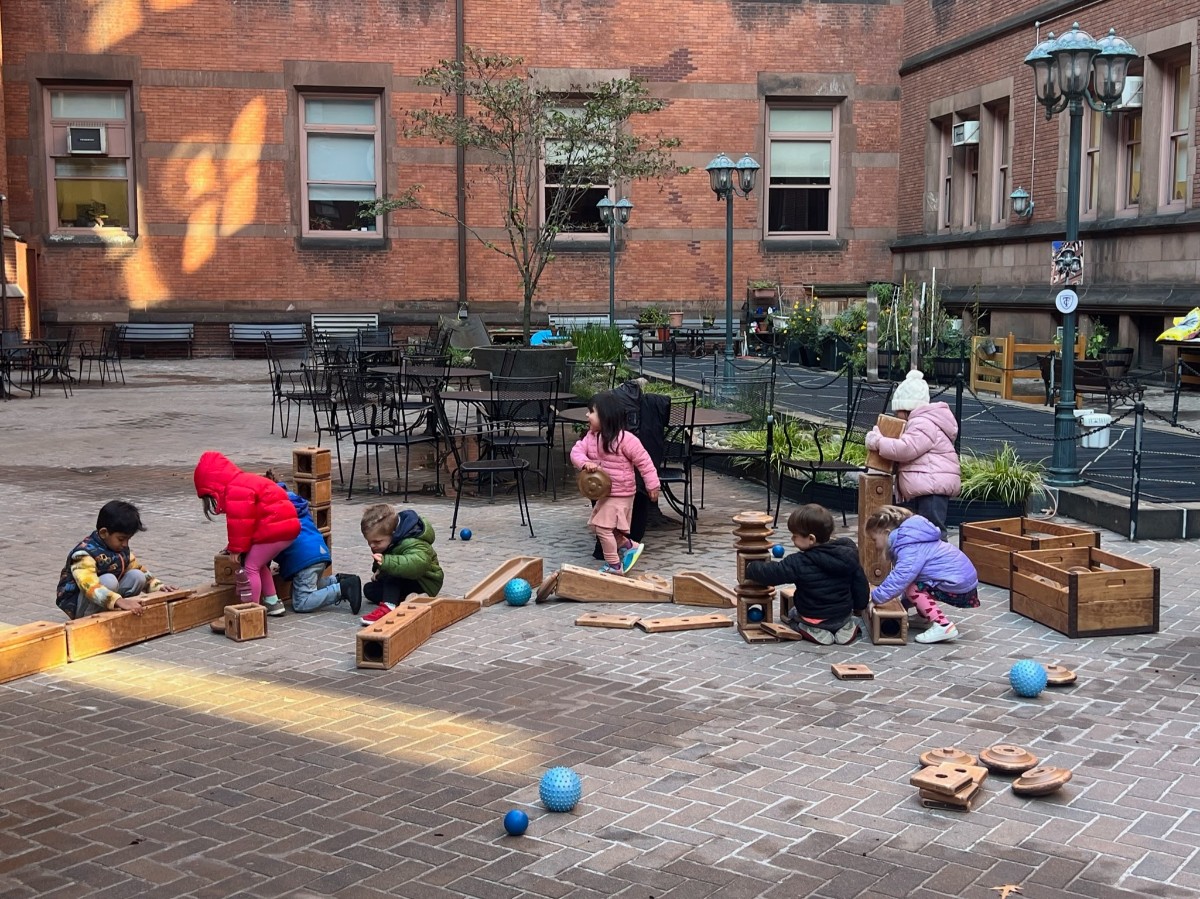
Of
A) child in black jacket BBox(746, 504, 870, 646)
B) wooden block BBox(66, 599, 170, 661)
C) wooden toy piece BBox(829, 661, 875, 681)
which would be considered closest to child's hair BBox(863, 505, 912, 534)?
child in black jacket BBox(746, 504, 870, 646)

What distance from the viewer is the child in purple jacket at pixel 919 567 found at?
280 inches

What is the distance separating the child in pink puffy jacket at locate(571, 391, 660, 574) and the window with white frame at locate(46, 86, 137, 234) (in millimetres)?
21704

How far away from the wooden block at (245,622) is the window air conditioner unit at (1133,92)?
17057mm

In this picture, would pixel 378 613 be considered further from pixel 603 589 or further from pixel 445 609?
pixel 603 589

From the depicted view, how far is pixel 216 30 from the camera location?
27.3m

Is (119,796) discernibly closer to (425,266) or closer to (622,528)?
(622,528)

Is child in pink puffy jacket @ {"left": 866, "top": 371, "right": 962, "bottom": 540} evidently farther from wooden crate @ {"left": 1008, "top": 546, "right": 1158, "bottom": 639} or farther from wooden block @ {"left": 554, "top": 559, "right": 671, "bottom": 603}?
wooden block @ {"left": 554, "top": 559, "right": 671, "bottom": 603}

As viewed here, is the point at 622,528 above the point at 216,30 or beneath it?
beneath

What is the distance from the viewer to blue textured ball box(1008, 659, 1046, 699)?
6027 millimetres

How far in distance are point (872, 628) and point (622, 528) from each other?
7.44 feet

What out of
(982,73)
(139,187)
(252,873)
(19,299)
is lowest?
(252,873)

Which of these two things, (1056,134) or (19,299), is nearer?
(1056,134)

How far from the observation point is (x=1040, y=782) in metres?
4.89

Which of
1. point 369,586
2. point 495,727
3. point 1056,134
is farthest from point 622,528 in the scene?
point 1056,134
